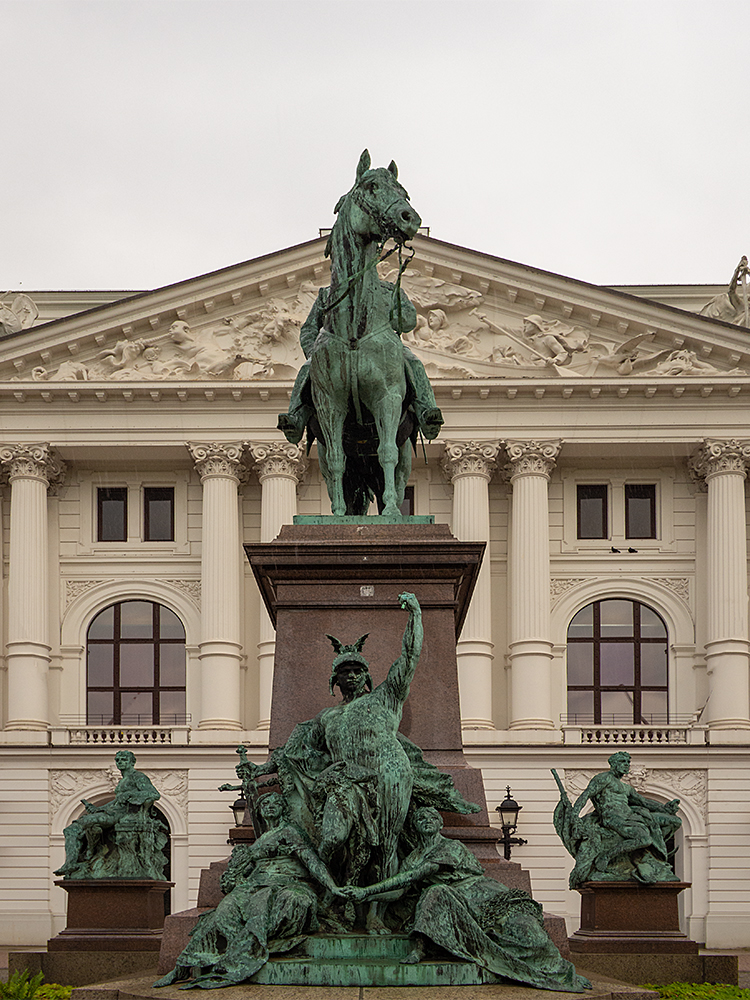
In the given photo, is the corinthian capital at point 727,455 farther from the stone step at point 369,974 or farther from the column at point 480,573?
the stone step at point 369,974

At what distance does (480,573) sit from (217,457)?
8.41m

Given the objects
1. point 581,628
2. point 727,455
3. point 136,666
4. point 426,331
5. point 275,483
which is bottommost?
point 136,666

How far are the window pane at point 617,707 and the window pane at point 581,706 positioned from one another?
378mm

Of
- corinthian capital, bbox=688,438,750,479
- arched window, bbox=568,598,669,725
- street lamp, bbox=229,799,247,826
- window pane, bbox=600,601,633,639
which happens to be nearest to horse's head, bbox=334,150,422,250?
street lamp, bbox=229,799,247,826

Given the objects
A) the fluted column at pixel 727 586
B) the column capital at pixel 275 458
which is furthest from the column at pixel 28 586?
the fluted column at pixel 727 586

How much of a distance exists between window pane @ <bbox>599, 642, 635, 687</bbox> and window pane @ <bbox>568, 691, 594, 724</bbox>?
2.22 ft

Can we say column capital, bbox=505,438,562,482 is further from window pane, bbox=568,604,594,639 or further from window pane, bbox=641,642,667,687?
window pane, bbox=641,642,667,687

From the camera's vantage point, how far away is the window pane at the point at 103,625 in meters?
52.8

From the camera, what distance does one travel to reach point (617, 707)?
170 ft

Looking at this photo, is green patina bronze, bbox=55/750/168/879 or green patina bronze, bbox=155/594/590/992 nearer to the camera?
green patina bronze, bbox=155/594/590/992

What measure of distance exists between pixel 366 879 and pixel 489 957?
951 millimetres

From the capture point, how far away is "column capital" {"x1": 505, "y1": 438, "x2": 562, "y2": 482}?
51.3 meters

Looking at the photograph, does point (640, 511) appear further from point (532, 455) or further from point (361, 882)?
point (361, 882)

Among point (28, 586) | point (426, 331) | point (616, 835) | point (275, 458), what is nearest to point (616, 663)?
point (426, 331)
